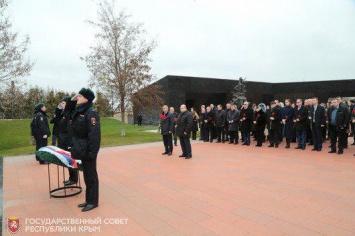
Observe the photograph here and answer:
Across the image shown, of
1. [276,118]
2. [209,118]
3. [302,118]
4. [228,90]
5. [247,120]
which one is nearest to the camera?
[302,118]

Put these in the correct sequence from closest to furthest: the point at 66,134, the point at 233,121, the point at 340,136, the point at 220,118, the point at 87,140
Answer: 1. the point at 87,140
2. the point at 66,134
3. the point at 340,136
4. the point at 233,121
5. the point at 220,118

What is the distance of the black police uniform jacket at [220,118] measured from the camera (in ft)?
40.1

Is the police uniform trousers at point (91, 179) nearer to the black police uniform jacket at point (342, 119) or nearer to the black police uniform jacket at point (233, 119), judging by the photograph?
the black police uniform jacket at point (342, 119)

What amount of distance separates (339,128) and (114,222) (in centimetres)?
825

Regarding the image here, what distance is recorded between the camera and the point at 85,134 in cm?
405

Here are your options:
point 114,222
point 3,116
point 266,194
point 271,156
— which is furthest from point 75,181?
point 3,116

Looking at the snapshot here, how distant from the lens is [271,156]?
852 centimetres

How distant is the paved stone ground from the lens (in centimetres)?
344

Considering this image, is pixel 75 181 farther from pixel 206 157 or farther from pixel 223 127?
pixel 223 127

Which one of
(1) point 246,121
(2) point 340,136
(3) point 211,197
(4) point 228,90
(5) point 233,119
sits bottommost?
(3) point 211,197

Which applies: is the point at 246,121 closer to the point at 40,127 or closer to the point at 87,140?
the point at 40,127

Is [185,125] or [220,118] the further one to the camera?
[220,118]

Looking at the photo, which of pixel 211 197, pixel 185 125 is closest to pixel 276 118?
pixel 185 125

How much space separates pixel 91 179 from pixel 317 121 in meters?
8.46
